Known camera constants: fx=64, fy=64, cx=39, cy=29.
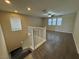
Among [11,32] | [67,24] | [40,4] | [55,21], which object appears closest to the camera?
[40,4]

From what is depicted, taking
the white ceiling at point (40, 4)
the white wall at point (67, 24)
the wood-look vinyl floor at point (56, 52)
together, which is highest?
the white ceiling at point (40, 4)

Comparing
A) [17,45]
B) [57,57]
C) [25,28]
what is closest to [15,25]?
[25,28]

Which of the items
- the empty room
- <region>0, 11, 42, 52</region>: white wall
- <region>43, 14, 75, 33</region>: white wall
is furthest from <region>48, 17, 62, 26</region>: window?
<region>0, 11, 42, 52</region>: white wall

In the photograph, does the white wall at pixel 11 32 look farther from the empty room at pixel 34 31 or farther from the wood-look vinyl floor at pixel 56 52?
the wood-look vinyl floor at pixel 56 52

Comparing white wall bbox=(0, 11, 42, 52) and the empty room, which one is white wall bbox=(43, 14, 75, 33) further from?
white wall bbox=(0, 11, 42, 52)

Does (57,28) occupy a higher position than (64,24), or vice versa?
(64,24)

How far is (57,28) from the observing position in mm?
8867

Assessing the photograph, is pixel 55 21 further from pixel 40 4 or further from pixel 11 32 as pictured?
pixel 40 4

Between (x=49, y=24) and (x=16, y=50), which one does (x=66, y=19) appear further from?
(x=16, y=50)

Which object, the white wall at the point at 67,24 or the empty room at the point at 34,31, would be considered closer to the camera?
the empty room at the point at 34,31

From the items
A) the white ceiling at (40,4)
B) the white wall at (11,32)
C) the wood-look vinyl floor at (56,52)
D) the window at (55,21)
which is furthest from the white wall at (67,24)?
the white wall at (11,32)

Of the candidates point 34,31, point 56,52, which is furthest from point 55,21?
point 56,52

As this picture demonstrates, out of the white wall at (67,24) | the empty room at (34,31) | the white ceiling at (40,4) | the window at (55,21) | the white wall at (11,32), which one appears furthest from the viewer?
the window at (55,21)

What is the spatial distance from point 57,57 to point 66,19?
19.8 ft
